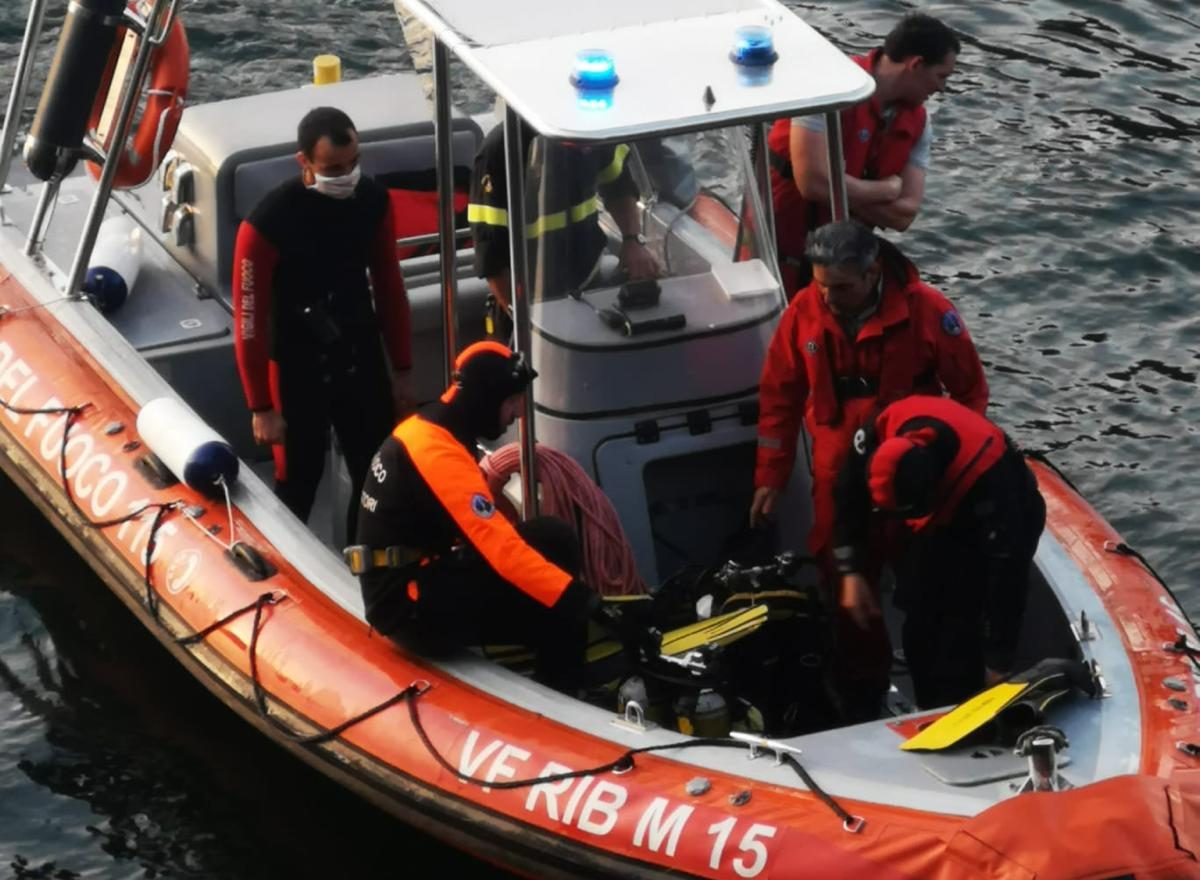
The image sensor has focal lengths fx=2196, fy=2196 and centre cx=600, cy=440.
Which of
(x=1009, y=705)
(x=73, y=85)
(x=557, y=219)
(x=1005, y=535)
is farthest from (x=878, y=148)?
(x=73, y=85)

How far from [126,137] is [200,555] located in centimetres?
141

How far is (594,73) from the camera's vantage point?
499 cm

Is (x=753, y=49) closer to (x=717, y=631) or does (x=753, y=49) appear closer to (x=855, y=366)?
(x=855, y=366)

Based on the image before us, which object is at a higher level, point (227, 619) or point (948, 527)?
point (948, 527)

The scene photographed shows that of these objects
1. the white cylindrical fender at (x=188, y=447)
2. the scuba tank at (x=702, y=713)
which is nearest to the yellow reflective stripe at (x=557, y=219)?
the white cylindrical fender at (x=188, y=447)

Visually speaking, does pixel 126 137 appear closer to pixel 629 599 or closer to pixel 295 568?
pixel 295 568

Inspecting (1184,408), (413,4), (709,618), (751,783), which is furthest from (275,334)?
(1184,408)

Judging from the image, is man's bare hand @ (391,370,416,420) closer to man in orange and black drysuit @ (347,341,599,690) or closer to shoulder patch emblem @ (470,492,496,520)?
man in orange and black drysuit @ (347,341,599,690)

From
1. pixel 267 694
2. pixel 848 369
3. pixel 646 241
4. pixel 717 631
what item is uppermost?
pixel 646 241

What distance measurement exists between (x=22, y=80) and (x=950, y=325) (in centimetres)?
318

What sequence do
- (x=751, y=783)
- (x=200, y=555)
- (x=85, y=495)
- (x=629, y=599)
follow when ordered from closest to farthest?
(x=751, y=783), (x=629, y=599), (x=200, y=555), (x=85, y=495)

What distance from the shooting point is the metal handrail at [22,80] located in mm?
6824

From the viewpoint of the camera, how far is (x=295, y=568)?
5.62 meters

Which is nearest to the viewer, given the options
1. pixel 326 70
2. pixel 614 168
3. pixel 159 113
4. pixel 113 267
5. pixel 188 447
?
pixel 614 168
